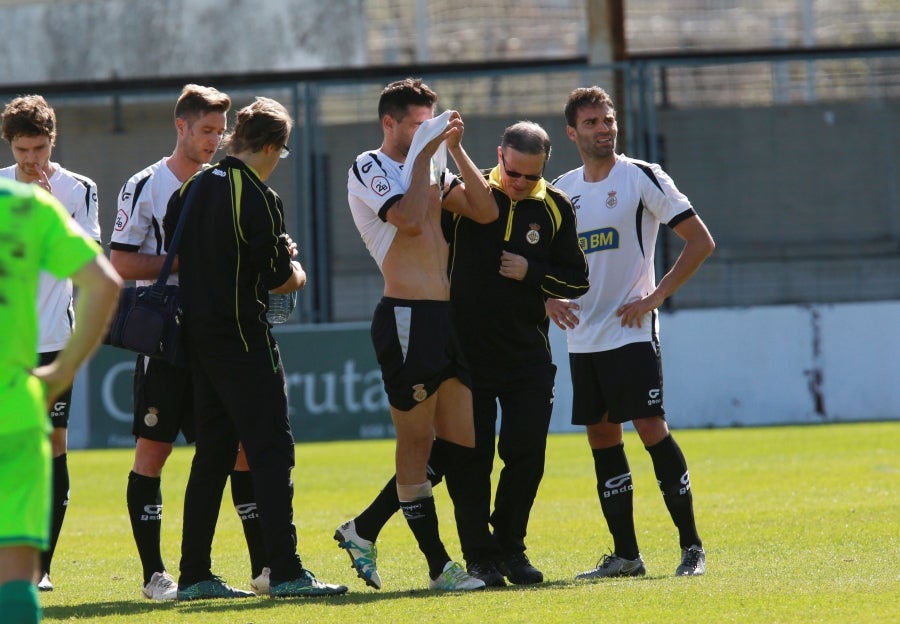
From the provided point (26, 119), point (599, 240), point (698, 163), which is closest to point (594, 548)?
point (599, 240)

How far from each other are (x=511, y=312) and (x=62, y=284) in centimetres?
219

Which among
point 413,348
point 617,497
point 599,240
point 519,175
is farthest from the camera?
point 599,240

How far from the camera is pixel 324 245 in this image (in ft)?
56.4

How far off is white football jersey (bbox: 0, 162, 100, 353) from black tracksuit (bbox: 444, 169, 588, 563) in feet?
5.93

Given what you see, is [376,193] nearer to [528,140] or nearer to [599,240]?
[528,140]

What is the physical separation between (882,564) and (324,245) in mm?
11557

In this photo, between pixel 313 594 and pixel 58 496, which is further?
pixel 58 496

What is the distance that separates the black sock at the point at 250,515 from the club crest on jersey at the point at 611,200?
2241 mm

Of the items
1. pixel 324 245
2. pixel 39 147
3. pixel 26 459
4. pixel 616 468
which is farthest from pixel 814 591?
pixel 324 245

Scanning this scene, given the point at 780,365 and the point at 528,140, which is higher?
the point at 528,140

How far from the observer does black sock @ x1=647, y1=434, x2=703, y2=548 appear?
22.0 ft

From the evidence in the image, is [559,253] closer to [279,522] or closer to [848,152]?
[279,522]

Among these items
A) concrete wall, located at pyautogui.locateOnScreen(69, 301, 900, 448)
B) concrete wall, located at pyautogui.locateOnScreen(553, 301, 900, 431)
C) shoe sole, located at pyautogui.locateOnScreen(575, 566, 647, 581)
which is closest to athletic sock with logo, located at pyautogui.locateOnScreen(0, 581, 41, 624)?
shoe sole, located at pyautogui.locateOnScreen(575, 566, 647, 581)

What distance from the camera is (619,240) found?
7039mm
